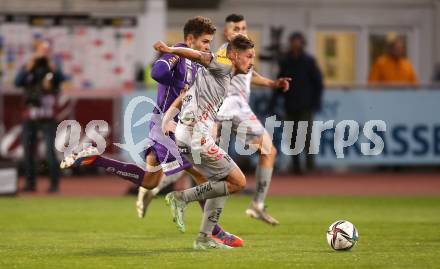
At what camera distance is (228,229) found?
13039 millimetres

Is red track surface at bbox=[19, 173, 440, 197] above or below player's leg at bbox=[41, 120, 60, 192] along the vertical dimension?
below

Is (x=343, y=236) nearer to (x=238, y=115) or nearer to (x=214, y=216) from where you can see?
(x=214, y=216)

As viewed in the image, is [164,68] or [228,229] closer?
[164,68]

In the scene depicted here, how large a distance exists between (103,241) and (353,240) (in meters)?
2.57

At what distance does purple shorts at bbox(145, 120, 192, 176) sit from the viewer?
11.5 meters

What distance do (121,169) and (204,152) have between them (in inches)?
66.9

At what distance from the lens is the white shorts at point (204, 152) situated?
1024 cm

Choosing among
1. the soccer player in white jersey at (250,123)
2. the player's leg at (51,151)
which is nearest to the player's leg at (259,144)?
the soccer player in white jersey at (250,123)

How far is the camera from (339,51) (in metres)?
27.3

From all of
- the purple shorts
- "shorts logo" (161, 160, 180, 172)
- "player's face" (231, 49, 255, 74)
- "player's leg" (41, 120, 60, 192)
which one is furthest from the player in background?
"player's leg" (41, 120, 60, 192)

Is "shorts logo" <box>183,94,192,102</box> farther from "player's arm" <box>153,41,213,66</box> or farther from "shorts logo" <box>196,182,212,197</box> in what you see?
"shorts logo" <box>196,182,212,197</box>

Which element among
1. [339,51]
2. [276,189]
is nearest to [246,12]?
[339,51]

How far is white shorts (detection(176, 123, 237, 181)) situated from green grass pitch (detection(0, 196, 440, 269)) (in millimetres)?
713

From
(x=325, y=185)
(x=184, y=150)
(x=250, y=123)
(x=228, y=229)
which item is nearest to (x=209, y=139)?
(x=184, y=150)
